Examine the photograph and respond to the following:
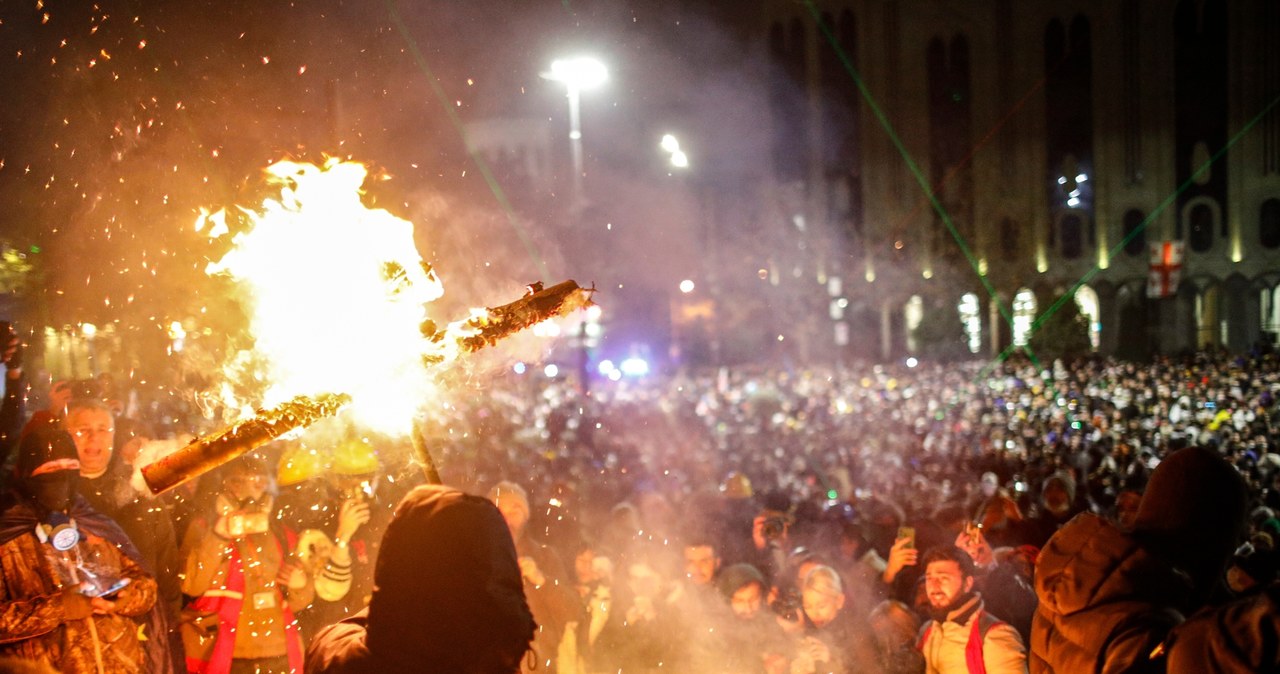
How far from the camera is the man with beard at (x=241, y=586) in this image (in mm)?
4637

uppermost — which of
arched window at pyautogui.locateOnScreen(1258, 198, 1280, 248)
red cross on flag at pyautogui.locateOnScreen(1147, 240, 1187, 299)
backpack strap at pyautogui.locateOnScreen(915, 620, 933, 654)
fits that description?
arched window at pyautogui.locateOnScreen(1258, 198, 1280, 248)

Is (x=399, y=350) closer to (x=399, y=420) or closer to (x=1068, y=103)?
(x=399, y=420)

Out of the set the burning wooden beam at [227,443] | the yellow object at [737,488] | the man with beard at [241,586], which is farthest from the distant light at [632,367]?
the burning wooden beam at [227,443]

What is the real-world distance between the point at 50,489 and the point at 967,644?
13.6ft

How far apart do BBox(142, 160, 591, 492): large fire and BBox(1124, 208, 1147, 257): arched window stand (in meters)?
46.2

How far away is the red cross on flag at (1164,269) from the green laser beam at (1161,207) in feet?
12.7

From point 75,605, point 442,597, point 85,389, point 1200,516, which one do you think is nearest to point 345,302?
point 442,597

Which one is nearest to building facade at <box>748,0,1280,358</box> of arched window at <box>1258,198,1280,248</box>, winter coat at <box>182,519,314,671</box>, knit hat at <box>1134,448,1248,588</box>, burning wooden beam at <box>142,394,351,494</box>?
arched window at <box>1258,198,1280,248</box>

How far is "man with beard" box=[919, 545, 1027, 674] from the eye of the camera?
147 inches

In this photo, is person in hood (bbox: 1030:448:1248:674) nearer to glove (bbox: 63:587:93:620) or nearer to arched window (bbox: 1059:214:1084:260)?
glove (bbox: 63:587:93:620)

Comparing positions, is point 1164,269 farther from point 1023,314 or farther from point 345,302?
point 345,302

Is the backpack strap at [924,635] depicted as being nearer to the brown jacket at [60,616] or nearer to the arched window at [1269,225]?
the brown jacket at [60,616]

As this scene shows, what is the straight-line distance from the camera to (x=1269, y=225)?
3928 cm

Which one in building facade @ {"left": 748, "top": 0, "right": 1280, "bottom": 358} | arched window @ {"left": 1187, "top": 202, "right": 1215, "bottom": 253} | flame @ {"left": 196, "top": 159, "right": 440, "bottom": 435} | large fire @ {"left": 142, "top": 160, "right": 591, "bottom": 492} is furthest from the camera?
arched window @ {"left": 1187, "top": 202, "right": 1215, "bottom": 253}
